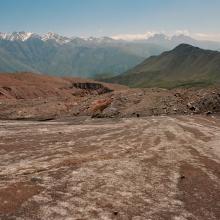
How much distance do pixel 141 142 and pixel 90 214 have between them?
69.9ft

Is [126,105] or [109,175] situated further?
[126,105]

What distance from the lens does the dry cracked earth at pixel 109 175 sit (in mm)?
22594

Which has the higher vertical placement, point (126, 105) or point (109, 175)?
point (126, 105)

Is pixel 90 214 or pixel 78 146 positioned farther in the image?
pixel 78 146

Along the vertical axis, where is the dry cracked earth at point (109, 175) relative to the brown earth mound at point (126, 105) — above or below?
below

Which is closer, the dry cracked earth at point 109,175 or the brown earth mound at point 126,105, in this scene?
the dry cracked earth at point 109,175

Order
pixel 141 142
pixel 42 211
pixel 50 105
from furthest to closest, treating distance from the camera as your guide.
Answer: pixel 50 105 → pixel 141 142 → pixel 42 211

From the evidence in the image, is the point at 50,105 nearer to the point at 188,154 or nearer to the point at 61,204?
the point at 188,154

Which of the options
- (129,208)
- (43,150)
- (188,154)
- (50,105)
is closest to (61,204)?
(129,208)

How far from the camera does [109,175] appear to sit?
28.9 meters

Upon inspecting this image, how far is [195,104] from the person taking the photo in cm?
7350

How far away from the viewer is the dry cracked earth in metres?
22.6

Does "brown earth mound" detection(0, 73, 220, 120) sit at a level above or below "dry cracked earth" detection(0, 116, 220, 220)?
above

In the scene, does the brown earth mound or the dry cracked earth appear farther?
the brown earth mound
